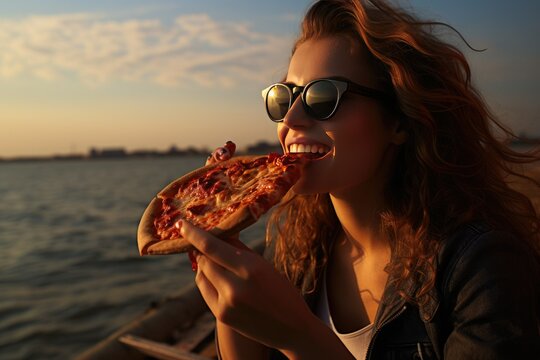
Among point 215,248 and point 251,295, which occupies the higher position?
point 215,248

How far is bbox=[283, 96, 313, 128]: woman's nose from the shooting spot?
299 centimetres

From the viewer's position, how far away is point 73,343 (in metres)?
11.6

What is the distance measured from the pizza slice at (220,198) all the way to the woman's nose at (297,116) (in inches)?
8.4

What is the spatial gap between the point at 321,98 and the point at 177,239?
1.24 meters

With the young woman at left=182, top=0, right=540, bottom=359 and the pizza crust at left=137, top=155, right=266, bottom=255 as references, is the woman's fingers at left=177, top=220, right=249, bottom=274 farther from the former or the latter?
the pizza crust at left=137, top=155, right=266, bottom=255

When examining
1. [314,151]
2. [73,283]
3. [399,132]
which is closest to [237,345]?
[314,151]

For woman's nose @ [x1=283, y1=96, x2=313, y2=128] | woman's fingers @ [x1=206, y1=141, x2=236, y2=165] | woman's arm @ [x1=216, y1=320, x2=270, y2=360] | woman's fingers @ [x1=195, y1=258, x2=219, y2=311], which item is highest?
woman's nose @ [x1=283, y1=96, x2=313, y2=128]

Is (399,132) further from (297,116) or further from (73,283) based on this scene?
(73,283)

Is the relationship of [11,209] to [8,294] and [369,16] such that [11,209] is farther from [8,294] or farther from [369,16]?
[369,16]

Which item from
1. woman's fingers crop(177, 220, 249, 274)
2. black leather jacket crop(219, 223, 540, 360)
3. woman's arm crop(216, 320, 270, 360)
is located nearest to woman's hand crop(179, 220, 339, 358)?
woman's fingers crop(177, 220, 249, 274)

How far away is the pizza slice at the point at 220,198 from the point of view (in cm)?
255

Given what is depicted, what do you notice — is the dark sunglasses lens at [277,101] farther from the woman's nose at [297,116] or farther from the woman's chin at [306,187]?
the woman's chin at [306,187]

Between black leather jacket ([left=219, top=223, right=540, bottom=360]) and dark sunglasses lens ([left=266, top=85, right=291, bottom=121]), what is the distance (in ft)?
4.46

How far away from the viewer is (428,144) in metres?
3.09
